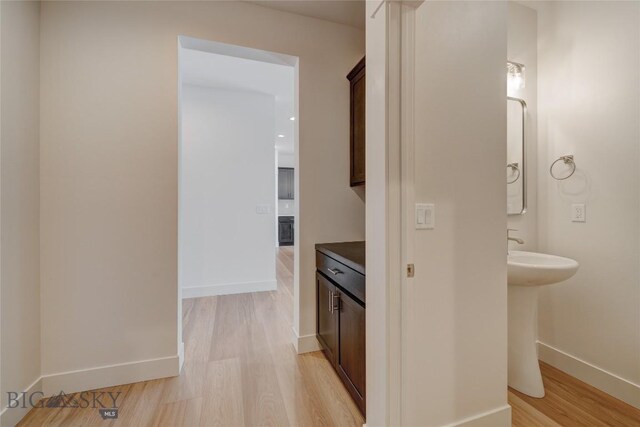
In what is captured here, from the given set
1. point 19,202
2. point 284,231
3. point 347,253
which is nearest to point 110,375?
point 19,202

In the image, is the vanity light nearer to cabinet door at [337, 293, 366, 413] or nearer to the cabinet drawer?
the cabinet drawer

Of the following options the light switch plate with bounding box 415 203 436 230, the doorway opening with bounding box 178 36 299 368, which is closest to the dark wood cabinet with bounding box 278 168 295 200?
the doorway opening with bounding box 178 36 299 368

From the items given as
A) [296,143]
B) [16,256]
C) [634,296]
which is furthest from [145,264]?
[634,296]

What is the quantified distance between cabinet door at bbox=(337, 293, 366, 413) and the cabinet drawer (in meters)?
0.06

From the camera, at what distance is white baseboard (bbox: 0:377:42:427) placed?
1.36 meters

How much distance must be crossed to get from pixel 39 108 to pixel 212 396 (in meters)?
2.01

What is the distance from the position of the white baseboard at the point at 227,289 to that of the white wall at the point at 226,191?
1 cm

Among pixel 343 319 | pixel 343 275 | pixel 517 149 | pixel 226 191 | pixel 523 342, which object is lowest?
pixel 523 342

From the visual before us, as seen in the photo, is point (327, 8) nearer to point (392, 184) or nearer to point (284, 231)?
point (392, 184)

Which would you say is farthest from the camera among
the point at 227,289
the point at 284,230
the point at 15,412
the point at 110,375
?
the point at 284,230

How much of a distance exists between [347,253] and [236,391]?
3.60 ft

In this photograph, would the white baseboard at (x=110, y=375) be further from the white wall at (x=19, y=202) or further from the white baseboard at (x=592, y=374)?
the white baseboard at (x=592, y=374)

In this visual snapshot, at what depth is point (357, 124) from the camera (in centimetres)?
215

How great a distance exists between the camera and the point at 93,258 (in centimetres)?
174
